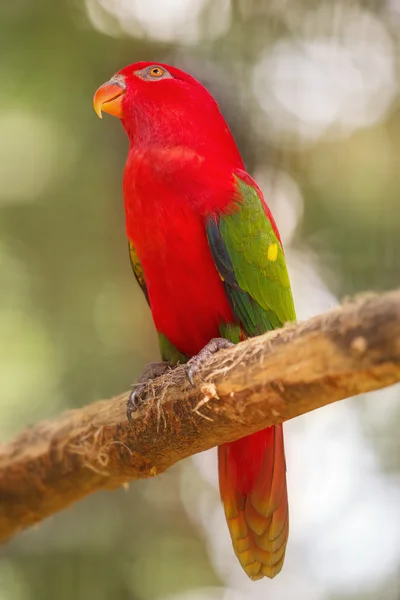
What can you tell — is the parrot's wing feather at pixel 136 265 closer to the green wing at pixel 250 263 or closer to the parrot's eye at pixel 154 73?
the green wing at pixel 250 263

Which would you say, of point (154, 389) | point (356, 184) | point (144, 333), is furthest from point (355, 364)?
point (144, 333)

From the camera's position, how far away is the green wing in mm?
1364

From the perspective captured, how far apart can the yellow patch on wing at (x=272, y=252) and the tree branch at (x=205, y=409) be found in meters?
0.37

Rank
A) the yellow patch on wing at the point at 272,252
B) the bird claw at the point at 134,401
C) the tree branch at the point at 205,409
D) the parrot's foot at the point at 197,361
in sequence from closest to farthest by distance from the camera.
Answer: the tree branch at the point at 205,409 → the parrot's foot at the point at 197,361 → the bird claw at the point at 134,401 → the yellow patch on wing at the point at 272,252

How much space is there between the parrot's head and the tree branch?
0.55 metres

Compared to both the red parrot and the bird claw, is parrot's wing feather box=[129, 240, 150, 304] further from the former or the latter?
the bird claw

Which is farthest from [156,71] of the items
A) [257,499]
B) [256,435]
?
[257,499]

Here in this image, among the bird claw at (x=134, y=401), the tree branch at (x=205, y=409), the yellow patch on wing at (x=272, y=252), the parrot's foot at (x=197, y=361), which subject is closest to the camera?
the tree branch at (x=205, y=409)

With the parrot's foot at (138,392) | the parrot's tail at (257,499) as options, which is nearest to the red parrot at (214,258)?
the parrot's tail at (257,499)

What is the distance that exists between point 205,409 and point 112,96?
32.1 inches

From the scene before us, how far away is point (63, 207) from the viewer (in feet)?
6.69

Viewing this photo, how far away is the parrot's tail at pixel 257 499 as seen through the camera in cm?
137

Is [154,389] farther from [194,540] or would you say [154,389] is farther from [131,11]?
[131,11]

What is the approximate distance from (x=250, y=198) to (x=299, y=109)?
623mm
